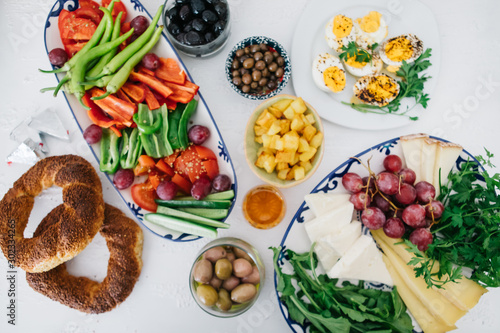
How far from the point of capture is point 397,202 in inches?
52.7

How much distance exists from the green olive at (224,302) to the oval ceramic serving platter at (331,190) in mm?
190

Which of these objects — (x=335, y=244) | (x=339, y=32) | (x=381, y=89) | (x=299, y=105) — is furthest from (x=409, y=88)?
(x=335, y=244)

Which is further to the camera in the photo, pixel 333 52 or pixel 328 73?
pixel 333 52

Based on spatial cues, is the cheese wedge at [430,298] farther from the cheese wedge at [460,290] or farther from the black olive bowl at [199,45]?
the black olive bowl at [199,45]

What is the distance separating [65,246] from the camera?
130 cm

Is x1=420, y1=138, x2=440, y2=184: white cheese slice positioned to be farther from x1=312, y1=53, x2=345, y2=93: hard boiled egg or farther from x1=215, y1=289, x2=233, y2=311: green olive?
x1=215, y1=289, x2=233, y2=311: green olive

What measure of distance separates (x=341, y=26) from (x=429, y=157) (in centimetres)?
61

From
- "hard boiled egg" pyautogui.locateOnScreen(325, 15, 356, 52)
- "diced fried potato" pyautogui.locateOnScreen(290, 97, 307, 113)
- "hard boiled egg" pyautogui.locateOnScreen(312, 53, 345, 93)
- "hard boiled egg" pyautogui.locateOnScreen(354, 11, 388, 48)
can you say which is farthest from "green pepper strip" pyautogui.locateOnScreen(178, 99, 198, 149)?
"hard boiled egg" pyautogui.locateOnScreen(354, 11, 388, 48)

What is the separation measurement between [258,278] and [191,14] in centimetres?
104

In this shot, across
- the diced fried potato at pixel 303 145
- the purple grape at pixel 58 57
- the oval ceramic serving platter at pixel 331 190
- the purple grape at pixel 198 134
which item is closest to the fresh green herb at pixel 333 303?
the oval ceramic serving platter at pixel 331 190

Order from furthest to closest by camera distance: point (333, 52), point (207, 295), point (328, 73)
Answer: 1. point (333, 52)
2. point (328, 73)
3. point (207, 295)

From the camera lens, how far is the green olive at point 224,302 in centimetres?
127

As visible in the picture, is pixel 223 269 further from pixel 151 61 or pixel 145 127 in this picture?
pixel 151 61

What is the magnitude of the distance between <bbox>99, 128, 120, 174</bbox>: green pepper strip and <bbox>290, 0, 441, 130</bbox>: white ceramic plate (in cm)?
76
